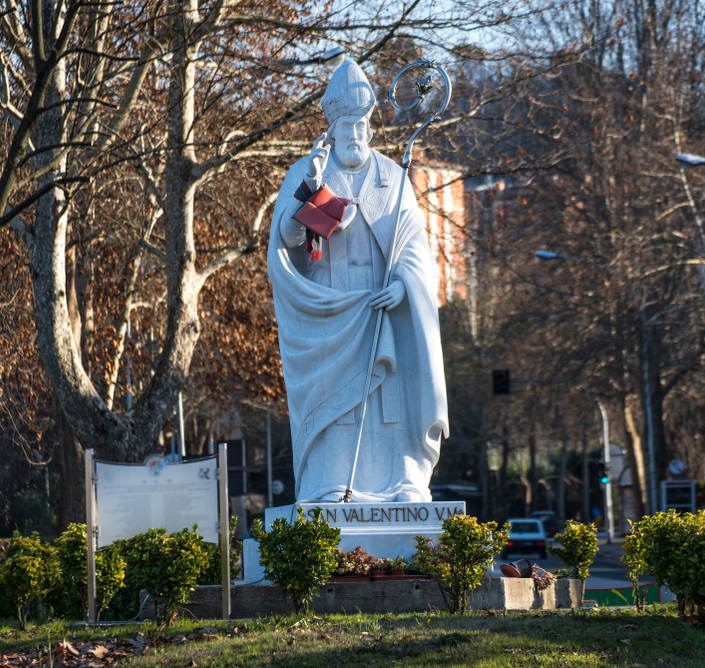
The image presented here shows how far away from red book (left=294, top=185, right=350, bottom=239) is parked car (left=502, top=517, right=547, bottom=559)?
27.6m

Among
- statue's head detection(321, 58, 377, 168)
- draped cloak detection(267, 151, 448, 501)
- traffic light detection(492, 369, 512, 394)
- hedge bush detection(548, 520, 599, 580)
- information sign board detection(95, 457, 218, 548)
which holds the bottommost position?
hedge bush detection(548, 520, 599, 580)

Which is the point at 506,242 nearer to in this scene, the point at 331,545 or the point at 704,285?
the point at 704,285

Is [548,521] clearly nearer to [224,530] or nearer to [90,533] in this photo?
[224,530]

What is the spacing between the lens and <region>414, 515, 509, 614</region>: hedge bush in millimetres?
10523

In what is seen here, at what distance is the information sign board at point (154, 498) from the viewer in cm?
A: 1055

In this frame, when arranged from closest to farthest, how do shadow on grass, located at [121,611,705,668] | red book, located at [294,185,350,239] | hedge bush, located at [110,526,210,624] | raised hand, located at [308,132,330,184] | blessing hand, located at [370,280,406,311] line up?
shadow on grass, located at [121,611,705,668] < hedge bush, located at [110,526,210,624] < blessing hand, located at [370,280,406,311] < red book, located at [294,185,350,239] < raised hand, located at [308,132,330,184]

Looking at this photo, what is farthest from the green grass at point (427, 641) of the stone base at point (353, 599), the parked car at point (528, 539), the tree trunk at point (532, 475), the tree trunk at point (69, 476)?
the tree trunk at point (532, 475)

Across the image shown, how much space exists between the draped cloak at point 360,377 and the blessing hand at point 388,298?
0.38 ft

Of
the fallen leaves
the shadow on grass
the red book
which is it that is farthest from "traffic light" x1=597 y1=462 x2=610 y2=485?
the fallen leaves

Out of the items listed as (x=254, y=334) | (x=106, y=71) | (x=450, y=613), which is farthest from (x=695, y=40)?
(x=450, y=613)

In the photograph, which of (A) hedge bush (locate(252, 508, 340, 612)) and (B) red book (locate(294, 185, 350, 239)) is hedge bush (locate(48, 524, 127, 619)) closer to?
(A) hedge bush (locate(252, 508, 340, 612))

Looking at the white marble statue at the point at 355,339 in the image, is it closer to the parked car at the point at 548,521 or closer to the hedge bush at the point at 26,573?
the hedge bush at the point at 26,573

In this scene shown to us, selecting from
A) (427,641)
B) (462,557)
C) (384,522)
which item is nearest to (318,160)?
(384,522)

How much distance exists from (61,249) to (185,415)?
22.9 m
